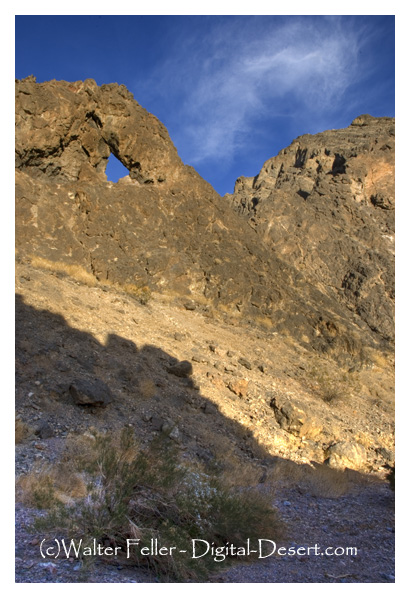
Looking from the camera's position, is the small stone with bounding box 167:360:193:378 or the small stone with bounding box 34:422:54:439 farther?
the small stone with bounding box 167:360:193:378

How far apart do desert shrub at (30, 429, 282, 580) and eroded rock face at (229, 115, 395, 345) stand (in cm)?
1399

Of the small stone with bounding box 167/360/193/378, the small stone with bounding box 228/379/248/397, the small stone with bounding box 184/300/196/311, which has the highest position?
the small stone with bounding box 184/300/196/311

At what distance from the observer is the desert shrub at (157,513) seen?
3.62 meters

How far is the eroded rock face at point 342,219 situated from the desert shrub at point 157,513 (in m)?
14.0

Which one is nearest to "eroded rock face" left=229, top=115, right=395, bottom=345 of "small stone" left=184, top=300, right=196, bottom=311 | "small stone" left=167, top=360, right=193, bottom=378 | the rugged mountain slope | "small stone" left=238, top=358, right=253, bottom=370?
the rugged mountain slope

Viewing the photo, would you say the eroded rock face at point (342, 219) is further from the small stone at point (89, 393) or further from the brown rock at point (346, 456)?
the small stone at point (89, 393)

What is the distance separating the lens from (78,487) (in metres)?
5.14

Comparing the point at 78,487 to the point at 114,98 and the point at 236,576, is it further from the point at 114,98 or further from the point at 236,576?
the point at 114,98

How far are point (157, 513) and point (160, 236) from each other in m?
15.3

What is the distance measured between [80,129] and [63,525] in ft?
60.4

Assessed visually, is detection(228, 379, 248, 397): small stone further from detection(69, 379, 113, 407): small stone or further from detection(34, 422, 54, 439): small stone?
detection(34, 422, 54, 439): small stone

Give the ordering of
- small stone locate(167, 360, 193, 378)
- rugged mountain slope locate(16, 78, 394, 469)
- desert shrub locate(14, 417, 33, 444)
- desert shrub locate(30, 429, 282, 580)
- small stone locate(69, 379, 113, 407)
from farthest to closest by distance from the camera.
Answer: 1. small stone locate(167, 360, 193, 378)
2. rugged mountain slope locate(16, 78, 394, 469)
3. small stone locate(69, 379, 113, 407)
4. desert shrub locate(14, 417, 33, 444)
5. desert shrub locate(30, 429, 282, 580)

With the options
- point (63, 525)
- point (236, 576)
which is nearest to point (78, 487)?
point (63, 525)

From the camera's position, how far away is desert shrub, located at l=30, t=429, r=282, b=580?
3.62 m
